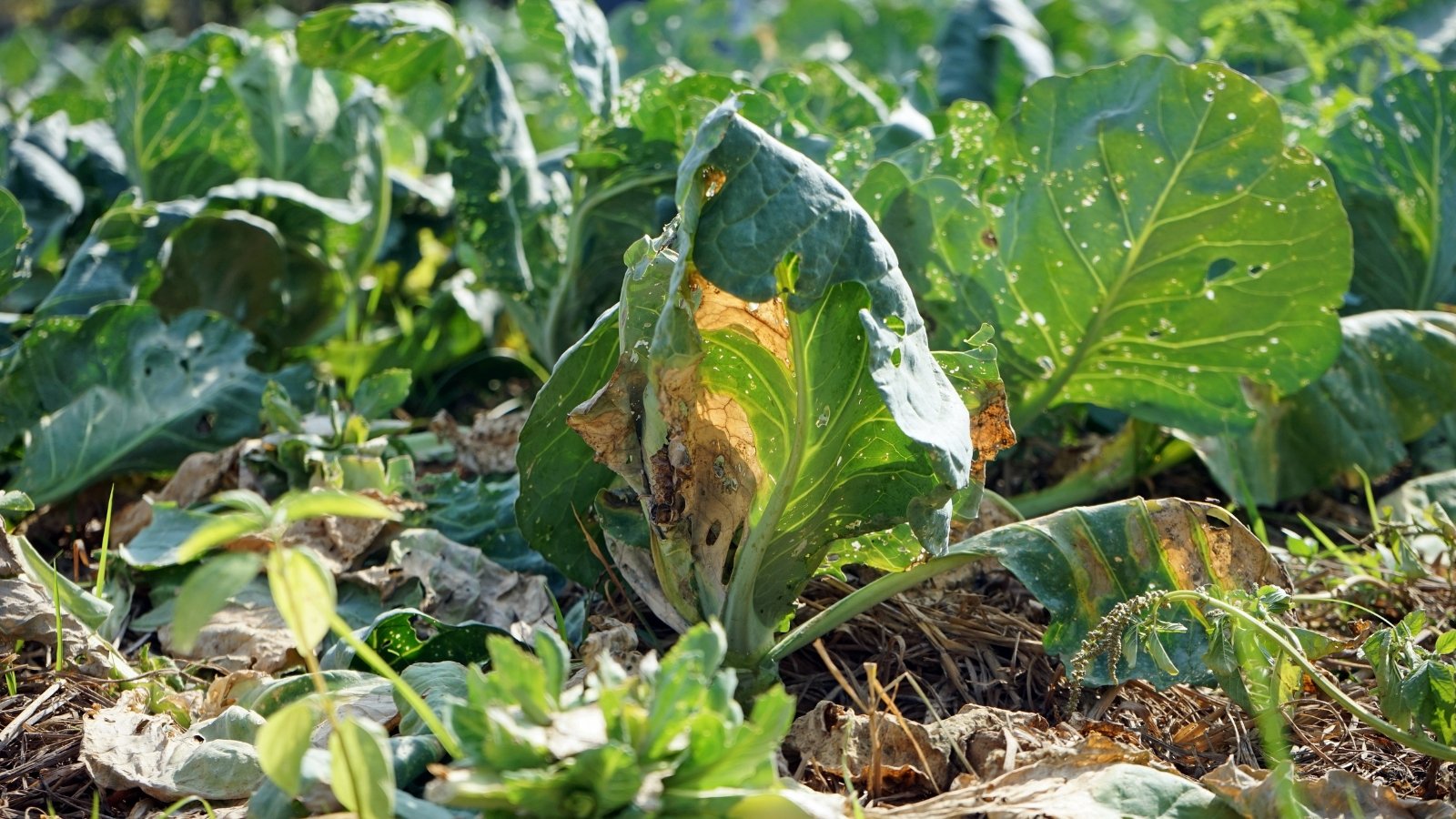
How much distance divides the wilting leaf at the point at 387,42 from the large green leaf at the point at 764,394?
1260 millimetres

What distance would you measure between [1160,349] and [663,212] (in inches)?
35.7

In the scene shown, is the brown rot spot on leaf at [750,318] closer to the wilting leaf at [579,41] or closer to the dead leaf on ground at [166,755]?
the dead leaf on ground at [166,755]

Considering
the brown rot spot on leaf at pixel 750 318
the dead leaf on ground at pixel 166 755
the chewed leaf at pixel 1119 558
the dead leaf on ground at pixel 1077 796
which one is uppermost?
the brown rot spot on leaf at pixel 750 318

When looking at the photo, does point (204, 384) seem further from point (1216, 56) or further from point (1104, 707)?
point (1216, 56)

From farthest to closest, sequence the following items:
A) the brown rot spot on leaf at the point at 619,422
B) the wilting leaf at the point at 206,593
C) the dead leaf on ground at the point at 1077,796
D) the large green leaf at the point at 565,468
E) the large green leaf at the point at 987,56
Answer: the large green leaf at the point at 987,56, the large green leaf at the point at 565,468, the brown rot spot on leaf at the point at 619,422, the dead leaf on ground at the point at 1077,796, the wilting leaf at the point at 206,593

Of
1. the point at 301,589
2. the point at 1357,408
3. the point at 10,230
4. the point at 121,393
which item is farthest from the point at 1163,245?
the point at 10,230

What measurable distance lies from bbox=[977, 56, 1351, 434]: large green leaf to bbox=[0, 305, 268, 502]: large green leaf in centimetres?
142

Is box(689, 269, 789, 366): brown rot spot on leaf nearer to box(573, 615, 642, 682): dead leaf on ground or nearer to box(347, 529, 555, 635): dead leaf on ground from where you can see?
box(573, 615, 642, 682): dead leaf on ground

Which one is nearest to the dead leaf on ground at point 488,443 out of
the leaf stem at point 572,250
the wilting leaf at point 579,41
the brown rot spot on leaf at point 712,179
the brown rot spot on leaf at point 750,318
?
Answer: the leaf stem at point 572,250

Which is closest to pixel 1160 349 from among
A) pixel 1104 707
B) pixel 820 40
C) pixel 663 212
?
pixel 1104 707

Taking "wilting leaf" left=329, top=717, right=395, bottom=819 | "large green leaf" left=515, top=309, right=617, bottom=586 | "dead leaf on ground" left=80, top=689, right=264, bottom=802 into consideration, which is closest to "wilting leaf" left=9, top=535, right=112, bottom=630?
"dead leaf on ground" left=80, top=689, right=264, bottom=802

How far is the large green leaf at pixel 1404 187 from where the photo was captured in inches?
99.0

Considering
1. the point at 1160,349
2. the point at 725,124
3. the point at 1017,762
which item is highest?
the point at 725,124

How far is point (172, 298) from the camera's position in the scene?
267 centimetres
